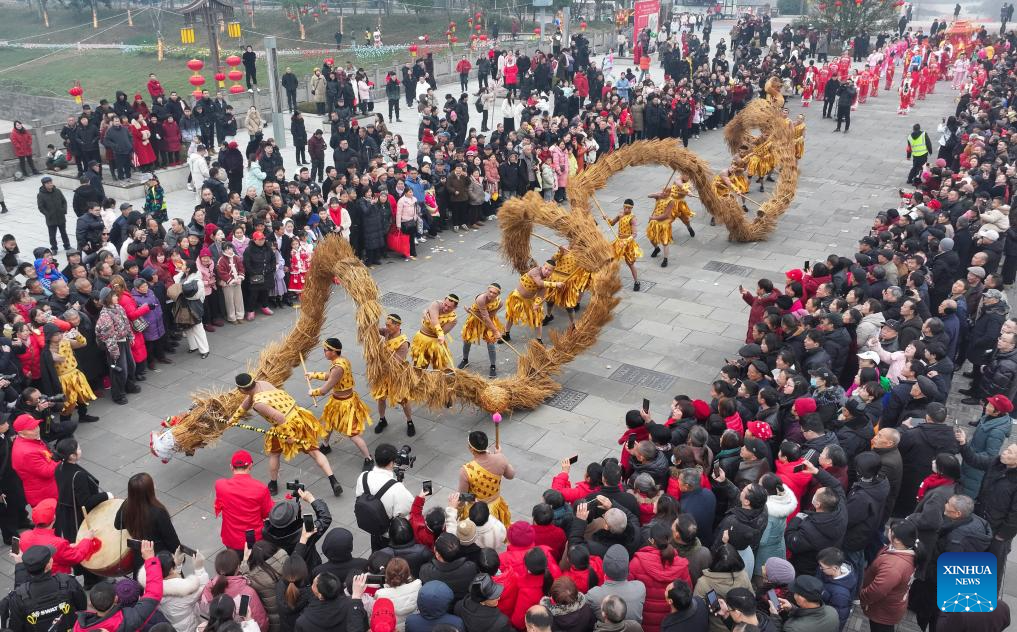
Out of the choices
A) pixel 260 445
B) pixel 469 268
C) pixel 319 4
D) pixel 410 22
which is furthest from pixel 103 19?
pixel 260 445

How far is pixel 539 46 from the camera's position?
36469 millimetres

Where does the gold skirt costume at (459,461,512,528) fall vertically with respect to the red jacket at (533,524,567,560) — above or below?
below

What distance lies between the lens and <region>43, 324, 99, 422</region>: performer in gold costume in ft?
29.6

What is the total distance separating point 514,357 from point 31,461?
237 inches

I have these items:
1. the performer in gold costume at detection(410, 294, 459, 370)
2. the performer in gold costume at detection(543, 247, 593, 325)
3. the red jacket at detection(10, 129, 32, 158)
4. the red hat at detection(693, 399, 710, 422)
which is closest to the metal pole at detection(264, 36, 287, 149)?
the red jacket at detection(10, 129, 32, 158)

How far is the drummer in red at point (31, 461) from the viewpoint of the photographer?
7066 mm

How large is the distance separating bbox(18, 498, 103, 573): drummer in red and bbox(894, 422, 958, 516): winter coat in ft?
21.8

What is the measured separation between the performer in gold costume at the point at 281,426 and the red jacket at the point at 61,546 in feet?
6.41

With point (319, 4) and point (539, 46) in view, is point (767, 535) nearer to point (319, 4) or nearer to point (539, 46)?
point (539, 46)

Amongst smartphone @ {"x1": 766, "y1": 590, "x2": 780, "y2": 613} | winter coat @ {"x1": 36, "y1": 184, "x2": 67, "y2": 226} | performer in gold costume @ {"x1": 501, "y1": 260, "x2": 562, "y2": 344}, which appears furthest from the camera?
winter coat @ {"x1": 36, "y1": 184, "x2": 67, "y2": 226}

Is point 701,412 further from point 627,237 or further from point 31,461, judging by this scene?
point 31,461

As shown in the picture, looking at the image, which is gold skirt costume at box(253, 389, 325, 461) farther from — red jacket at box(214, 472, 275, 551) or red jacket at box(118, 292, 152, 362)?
red jacket at box(118, 292, 152, 362)

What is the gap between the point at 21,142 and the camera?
18.6 meters

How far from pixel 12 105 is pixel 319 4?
66.2 ft
